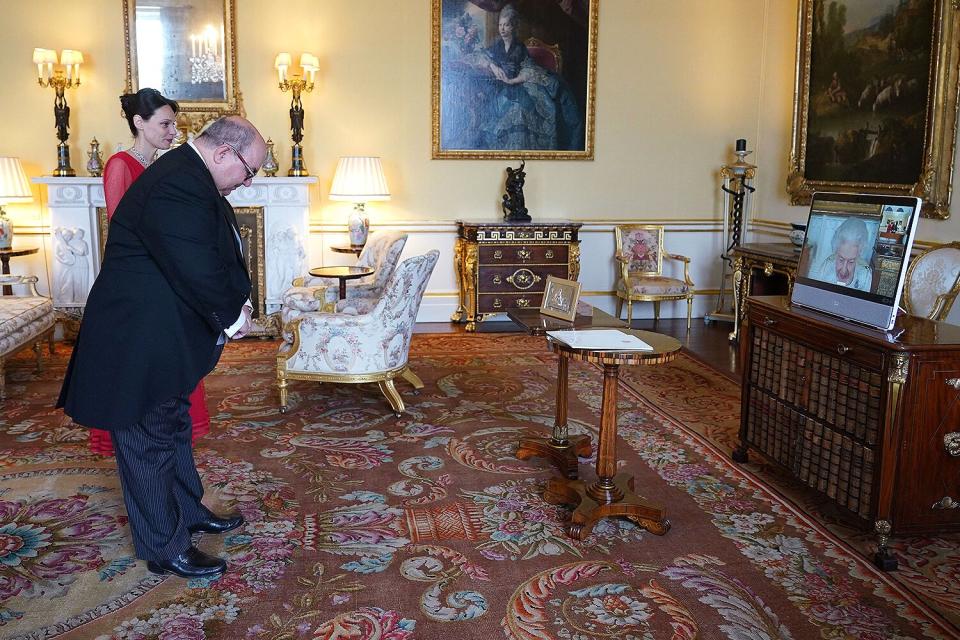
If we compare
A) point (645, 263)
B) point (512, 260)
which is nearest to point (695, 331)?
point (645, 263)

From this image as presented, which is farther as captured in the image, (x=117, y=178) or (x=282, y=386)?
(x=282, y=386)

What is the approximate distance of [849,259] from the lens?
3861mm

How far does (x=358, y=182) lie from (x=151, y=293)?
514 centimetres

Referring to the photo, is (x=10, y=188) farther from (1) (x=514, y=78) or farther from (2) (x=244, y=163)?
(2) (x=244, y=163)

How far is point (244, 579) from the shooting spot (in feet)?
10.8

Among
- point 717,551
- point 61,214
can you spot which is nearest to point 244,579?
point 717,551

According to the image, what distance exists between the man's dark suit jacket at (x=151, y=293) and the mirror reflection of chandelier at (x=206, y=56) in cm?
557

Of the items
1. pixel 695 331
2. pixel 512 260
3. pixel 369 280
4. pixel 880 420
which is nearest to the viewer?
pixel 880 420

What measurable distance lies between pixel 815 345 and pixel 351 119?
587 centimetres

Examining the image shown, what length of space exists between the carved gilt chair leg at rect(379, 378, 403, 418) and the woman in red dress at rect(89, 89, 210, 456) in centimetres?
171

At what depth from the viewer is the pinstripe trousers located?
10.3ft

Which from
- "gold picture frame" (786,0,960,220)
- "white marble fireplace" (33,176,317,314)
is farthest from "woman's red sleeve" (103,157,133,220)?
"gold picture frame" (786,0,960,220)

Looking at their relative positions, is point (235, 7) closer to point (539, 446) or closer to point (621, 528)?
point (539, 446)

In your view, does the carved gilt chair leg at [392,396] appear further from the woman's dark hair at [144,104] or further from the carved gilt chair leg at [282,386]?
the woman's dark hair at [144,104]
